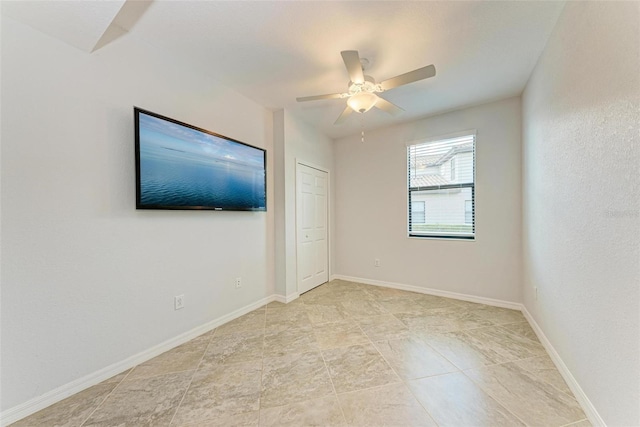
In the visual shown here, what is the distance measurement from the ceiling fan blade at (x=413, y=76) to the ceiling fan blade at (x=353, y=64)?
9.3 inches

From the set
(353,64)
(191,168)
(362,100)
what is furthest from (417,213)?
(191,168)

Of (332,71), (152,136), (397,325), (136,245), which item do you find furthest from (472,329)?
(152,136)

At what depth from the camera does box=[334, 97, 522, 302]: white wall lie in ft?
9.74

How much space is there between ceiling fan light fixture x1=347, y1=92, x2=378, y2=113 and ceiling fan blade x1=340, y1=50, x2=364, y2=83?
150 mm

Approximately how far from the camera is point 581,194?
146 centimetres

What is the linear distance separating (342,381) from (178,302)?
1.59 m

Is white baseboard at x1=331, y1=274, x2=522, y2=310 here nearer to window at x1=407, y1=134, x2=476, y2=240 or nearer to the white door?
the white door

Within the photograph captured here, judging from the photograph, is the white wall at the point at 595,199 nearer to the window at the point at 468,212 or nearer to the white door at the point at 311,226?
the window at the point at 468,212

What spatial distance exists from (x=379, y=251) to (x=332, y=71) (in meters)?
2.73

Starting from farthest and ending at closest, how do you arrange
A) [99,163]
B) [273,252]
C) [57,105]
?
1. [273,252]
2. [99,163]
3. [57,105]

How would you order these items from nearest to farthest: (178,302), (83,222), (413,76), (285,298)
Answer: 1. (83,222)
2. (413,76)
3. (178,302)
4. (285,298)

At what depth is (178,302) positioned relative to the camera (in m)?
2.21

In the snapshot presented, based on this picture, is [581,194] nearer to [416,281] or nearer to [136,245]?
[416,281]

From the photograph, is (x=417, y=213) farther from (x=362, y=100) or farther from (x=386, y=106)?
(x=362, y=100)
